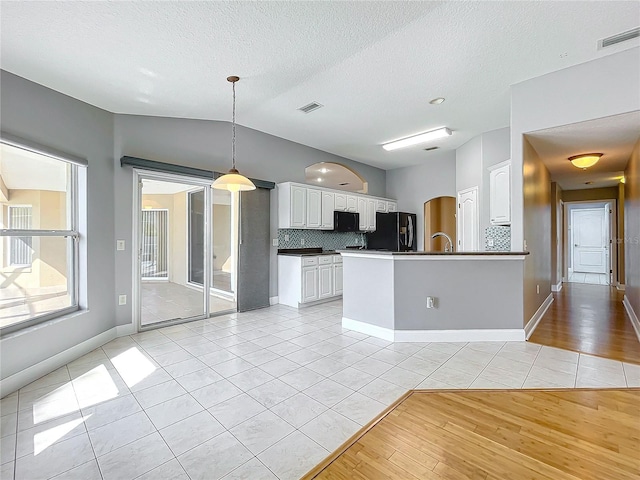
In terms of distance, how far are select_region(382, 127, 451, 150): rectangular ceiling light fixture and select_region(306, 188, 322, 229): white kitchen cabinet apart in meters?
1.57

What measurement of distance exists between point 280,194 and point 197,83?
242 centimetres

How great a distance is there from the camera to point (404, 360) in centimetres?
302

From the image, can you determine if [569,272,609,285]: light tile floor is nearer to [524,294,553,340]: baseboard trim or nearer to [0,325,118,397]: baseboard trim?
[524,294,553,340]: baseboard trim

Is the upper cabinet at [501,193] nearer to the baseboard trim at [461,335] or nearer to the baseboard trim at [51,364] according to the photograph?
the baseboard trim at [461,335]

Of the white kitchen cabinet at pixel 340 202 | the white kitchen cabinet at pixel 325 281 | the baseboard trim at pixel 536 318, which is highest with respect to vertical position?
the white kitchen cabinet at pixel 340 202

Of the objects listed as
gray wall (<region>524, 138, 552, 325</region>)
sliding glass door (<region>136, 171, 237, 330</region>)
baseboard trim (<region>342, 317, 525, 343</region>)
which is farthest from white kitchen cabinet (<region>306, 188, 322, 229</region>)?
gray wall (<region>524, 138, 552, 325</region>)

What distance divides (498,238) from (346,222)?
8.89 feet

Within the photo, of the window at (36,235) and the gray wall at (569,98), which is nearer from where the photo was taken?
the window at (36,235)

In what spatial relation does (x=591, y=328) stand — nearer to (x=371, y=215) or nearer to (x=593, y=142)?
(x=593, y=142)

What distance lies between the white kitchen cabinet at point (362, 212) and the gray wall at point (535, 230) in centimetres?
316

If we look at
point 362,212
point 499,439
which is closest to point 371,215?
point 362,212

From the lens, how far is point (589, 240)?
9.16 m

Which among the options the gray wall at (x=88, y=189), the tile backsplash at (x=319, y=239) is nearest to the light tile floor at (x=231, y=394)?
the gray wall at (x=88, y=189)

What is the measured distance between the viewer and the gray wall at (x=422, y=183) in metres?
6.56
